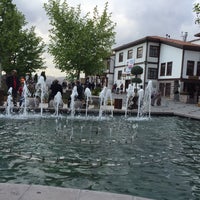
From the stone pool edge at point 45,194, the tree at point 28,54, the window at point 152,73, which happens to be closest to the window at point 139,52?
the window at point 152,73

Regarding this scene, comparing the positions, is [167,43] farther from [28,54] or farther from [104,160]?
[104,160]

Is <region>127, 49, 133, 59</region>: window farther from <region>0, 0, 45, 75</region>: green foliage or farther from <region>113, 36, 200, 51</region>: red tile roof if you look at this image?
<region>0, 0, 45, 75</region>: green foliage

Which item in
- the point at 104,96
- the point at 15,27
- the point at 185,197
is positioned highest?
the point at 15,27

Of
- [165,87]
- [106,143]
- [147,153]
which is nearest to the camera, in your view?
[147,153]

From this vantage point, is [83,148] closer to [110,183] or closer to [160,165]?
[160,165]

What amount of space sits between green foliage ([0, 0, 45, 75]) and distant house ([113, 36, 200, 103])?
12.8 meters

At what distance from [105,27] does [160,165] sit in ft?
90.1

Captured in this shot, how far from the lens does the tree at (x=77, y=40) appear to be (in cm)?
3158

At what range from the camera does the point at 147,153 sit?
8.04 m

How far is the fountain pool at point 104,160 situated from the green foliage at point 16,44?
2467 cm

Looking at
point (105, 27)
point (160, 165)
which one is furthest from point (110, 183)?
point (105, 27)

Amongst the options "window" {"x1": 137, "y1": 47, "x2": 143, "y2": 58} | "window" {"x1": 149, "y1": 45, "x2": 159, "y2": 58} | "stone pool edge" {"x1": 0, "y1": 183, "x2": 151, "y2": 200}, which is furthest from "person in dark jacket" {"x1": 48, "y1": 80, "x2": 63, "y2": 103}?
"window" {"x1": 137, "y1": 47, "x2": 143, "y2": 58}

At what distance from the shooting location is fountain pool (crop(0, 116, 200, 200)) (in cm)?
552

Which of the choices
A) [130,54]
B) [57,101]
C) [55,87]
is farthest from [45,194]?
[130,54]
